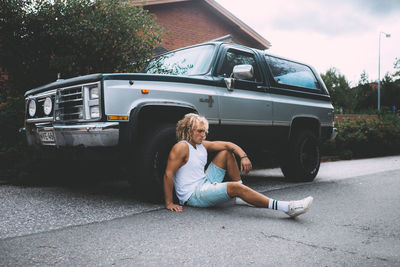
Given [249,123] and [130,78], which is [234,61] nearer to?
[249,123]

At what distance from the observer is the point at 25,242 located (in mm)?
3049

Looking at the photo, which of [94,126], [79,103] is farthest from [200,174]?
[79,103]

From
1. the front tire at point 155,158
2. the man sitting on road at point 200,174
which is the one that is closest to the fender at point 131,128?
the front tire at point 155,158

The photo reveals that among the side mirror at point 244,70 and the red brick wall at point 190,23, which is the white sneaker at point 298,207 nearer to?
the side mirror at point 244,70

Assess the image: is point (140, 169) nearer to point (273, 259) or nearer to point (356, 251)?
point (273, 259)

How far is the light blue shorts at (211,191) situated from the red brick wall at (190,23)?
11114 millimetres

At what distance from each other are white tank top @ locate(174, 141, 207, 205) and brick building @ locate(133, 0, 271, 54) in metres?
10.0

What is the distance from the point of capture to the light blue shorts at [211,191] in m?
4.03

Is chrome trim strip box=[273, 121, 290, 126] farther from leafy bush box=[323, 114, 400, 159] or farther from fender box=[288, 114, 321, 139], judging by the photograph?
leafy bush box=[323, 114, 400, 159]

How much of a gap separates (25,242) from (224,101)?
2938 mm

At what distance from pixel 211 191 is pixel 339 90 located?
45.0 m

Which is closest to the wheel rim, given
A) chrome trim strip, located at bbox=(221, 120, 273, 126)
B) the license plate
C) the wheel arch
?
the wheel arch

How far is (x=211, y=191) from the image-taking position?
13.4 ft

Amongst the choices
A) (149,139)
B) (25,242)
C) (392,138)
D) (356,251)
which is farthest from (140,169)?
(392,138)
